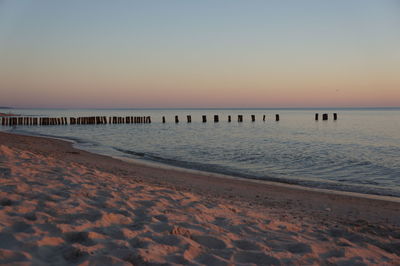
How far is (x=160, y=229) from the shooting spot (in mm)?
4129

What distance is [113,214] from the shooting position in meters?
4.49

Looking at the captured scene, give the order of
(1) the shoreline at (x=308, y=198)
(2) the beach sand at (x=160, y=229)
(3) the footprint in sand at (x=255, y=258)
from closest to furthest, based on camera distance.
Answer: (2) the beach sand at (x=160, y=229) < (3) the footprint in sand at (x=255, y=258) < (1) the shoreline at (x=308, y=198)

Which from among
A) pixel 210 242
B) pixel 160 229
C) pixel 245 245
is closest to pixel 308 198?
pixel 245 245

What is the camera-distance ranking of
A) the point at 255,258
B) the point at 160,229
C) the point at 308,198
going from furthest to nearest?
the point at 308,198 < the point at 160,229 < the point at 255,258

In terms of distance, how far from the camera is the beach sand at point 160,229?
3336 millimetres

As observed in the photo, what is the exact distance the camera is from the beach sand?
334 cm

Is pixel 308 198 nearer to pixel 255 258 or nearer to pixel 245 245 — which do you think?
pixel 245 245

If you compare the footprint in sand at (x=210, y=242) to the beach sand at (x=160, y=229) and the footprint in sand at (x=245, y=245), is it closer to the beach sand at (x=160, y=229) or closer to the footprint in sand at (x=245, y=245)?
the beach sand at (x=160, y=229)

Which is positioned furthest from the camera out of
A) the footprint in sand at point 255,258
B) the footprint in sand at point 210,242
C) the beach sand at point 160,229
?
the footprint in sand at point 210,242

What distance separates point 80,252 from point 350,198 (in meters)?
7.51

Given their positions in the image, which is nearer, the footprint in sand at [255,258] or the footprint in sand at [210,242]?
the footprint in sand at [255,258]

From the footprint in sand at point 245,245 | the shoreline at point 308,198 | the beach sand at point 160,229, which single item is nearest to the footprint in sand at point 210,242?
the beach sand at point 160,229

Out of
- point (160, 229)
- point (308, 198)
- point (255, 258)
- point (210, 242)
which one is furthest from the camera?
point (308, 198)

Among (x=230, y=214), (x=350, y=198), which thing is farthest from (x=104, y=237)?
(x=350, y=198)
